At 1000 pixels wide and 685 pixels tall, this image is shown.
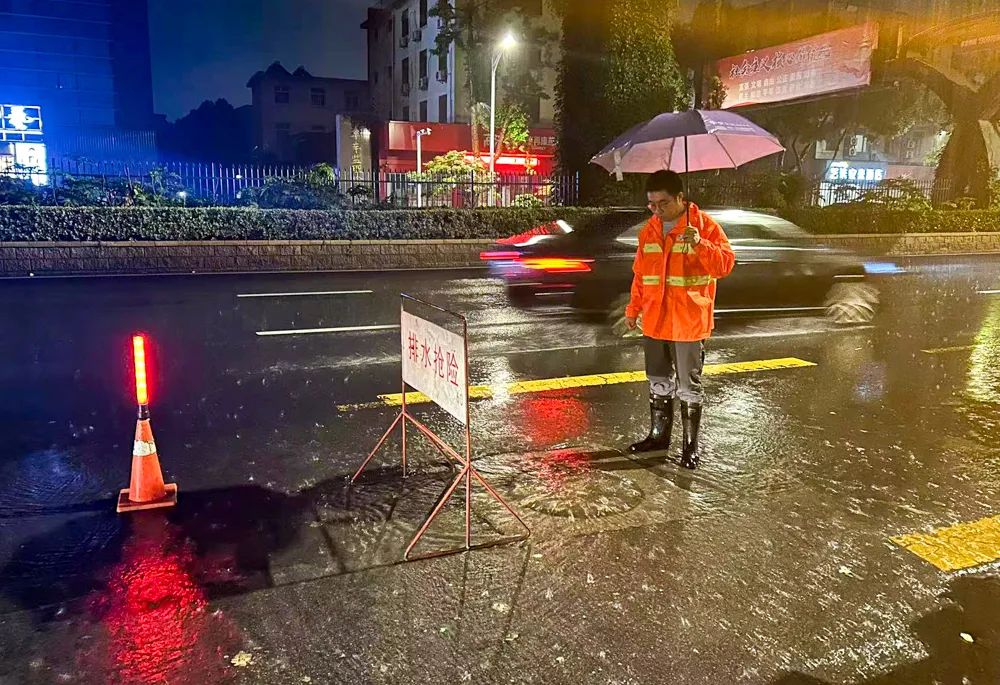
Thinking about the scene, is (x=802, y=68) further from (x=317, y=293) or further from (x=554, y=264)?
(x=317, y=293)

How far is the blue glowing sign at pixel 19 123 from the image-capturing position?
1137 inches

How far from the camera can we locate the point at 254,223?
16562 mm

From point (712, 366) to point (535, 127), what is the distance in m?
33.1

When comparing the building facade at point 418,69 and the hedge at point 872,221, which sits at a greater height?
the building facade at point 418,69

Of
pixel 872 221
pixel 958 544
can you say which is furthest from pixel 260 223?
pixel 872 221

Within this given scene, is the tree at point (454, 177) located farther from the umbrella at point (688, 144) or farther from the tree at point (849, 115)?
the tree at point (849, 115)

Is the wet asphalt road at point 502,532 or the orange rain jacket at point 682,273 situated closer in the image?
the wet asphalt road at point 502,532

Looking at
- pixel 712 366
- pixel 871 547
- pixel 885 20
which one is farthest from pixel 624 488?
pixel 885 20

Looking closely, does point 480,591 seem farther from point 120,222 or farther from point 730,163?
point 120,222

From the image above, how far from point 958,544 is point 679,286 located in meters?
2.07

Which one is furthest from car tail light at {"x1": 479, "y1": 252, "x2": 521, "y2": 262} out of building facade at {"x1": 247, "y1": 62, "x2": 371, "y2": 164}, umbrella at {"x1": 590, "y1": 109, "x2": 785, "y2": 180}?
building facade at {"x1": 247, "y1": 62, "x2": 371, "y2": 164}

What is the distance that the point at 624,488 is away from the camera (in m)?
4.61

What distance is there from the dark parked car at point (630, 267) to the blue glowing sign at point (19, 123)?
2559cm

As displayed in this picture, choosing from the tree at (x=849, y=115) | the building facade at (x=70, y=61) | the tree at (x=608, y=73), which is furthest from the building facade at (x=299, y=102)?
the tree at (x=608, y=73)
